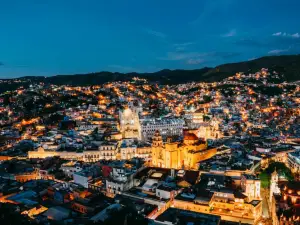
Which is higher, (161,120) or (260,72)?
(260,72)

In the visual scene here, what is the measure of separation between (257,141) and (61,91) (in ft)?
321

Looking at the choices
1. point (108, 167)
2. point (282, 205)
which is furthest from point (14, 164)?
point (282, 205)

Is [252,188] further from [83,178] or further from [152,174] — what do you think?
[83,178]

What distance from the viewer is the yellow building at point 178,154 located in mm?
37344

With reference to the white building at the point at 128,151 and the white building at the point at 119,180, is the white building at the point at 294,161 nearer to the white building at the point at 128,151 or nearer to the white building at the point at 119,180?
the white building at the point at 119,180

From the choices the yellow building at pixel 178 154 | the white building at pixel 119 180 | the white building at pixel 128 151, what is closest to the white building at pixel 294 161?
the yellow building at pixel 178 154

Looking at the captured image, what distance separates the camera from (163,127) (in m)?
58.0

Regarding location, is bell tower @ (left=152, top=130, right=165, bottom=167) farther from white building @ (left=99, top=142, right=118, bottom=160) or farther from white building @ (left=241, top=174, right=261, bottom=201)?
white building @ (left=241, top=174, right=261, bottom=201)

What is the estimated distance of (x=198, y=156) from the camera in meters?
38.4

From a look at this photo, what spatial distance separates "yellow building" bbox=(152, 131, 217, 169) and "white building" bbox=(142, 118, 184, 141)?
673 inches

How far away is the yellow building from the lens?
123 ft

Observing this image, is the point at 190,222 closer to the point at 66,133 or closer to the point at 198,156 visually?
the point at 198,156

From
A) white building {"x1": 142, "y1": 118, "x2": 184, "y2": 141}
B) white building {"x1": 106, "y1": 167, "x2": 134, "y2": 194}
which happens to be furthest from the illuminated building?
white building {"x1": 106, "y1": 167, "x2": 134, "y2": 194}

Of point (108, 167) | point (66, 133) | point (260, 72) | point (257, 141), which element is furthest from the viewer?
point (260, 72)
